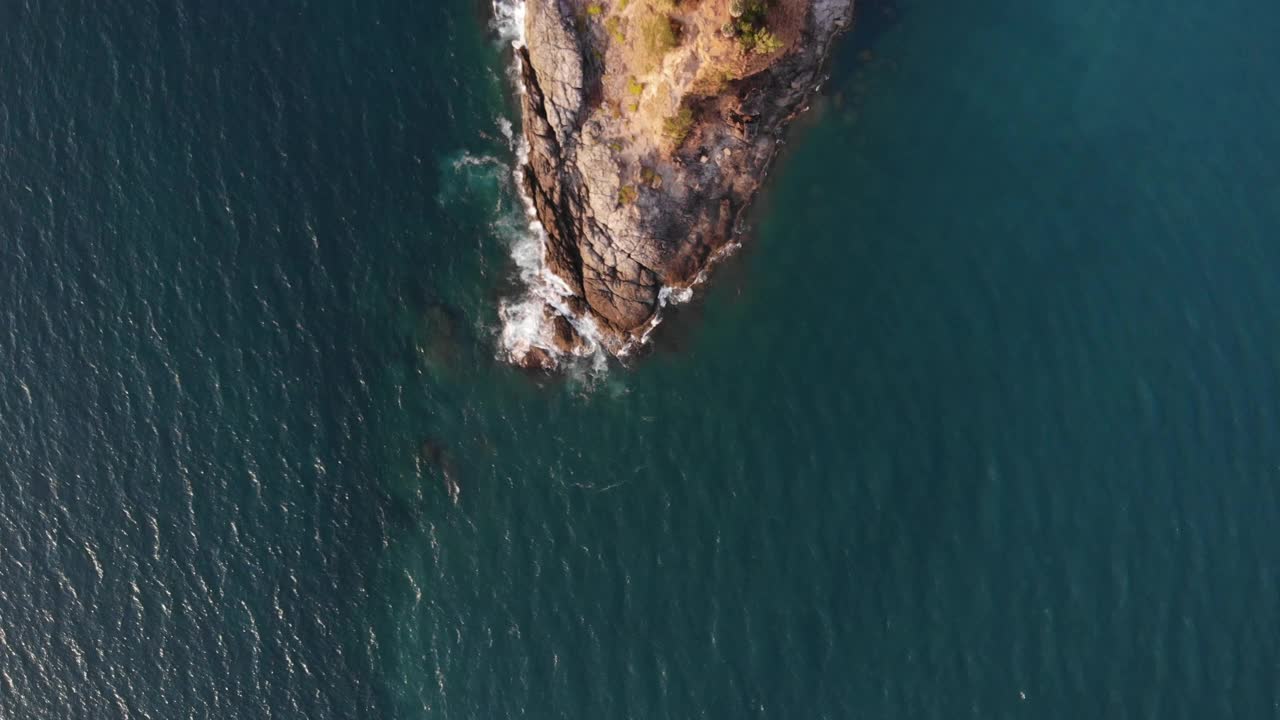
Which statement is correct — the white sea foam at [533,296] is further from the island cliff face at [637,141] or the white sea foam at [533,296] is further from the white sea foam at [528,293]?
the island cliff face at [637,141]

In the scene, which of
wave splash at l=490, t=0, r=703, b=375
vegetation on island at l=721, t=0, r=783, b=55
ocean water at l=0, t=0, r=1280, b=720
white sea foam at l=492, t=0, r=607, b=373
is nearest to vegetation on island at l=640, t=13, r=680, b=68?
vegetation on island at l=721, t=0, r=783, b=55

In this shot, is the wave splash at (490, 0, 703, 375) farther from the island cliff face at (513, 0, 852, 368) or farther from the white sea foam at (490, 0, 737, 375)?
the island cliff face at (513, 0, 852, 368)

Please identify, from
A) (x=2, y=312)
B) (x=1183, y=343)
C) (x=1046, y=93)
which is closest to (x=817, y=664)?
(x=1183, y=343)

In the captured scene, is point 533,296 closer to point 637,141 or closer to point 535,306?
point 535,306

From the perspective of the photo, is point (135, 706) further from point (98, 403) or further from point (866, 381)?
point (866, 381)

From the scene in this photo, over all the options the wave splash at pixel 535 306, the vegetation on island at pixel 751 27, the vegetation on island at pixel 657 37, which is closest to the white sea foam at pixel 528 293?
the wave splash at pixel 535 306
